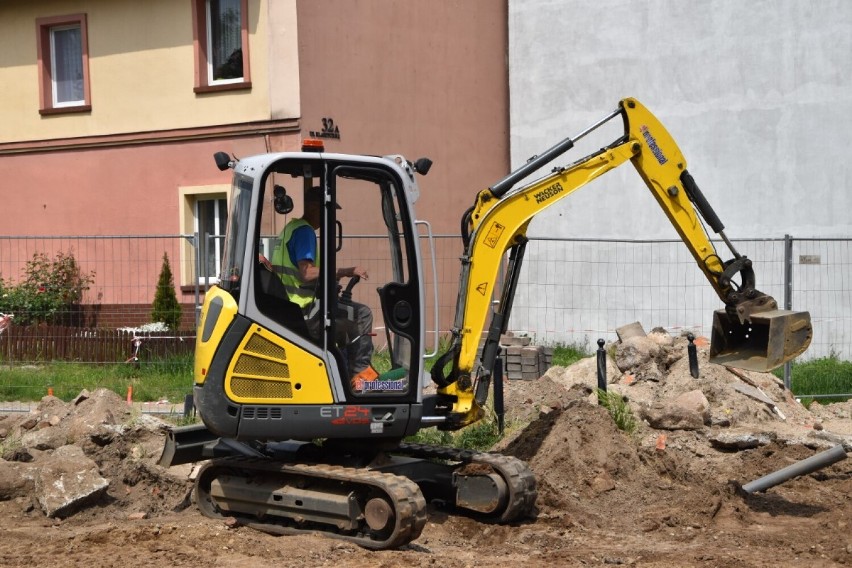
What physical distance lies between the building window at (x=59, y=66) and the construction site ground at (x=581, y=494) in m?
9.03

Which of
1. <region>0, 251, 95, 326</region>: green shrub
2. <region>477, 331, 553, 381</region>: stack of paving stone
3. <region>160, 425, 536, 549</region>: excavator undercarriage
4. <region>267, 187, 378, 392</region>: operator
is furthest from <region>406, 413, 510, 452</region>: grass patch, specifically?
<region>0, 251, 95, 326</region>: green shrub

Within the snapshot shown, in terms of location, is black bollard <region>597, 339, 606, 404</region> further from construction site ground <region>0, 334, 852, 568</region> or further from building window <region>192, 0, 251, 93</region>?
building window <region>192, 0, 251, 93</region>

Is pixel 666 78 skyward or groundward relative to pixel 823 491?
skyward

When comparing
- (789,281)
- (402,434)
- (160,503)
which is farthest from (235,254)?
(789,281)

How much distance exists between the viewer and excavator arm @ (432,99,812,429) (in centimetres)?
852

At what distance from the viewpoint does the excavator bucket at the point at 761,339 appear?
8234 millimetres

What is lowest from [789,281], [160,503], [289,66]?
[160,503]

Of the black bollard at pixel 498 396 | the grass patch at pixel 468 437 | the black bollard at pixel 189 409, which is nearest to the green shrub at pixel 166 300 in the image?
the black bollard at pixel 189 409

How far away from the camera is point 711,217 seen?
8.53 metres

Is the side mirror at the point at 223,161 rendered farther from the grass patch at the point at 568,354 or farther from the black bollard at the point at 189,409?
the grass patch at the point at 568,354

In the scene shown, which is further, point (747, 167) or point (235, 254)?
point (747, 167)

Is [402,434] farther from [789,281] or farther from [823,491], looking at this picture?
[789,281]

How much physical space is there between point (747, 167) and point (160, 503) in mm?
12143

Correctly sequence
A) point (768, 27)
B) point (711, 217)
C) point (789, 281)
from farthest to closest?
point (768, 27)
point (789, 281)
point (711, 217)
